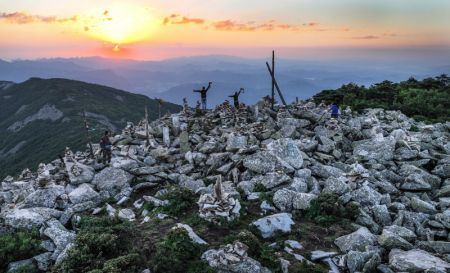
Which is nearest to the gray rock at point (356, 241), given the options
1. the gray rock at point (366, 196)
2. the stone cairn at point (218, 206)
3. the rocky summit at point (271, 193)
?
the rocky summit at point (271, 193)

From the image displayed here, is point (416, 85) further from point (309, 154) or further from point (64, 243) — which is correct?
point (64, 243)

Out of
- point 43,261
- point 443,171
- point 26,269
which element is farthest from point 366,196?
point 26,269

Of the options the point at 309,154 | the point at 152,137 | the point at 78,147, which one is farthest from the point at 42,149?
the point at 309,154

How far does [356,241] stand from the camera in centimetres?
1362

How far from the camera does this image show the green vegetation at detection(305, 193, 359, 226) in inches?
616

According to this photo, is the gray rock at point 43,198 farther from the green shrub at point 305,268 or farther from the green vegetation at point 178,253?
the green shrub at point 305,268

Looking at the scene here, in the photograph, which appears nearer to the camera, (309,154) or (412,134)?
(309,154)

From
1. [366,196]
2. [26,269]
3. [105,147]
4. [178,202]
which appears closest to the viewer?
[26,269]

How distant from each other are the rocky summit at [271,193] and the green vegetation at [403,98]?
8.09 meters

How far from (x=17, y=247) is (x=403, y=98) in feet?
127

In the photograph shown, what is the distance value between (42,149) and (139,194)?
147390 mm

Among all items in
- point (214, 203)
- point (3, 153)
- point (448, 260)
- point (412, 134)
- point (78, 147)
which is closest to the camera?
point (448, 260)

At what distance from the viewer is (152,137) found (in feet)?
86.9

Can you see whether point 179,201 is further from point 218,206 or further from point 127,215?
point 127,215
